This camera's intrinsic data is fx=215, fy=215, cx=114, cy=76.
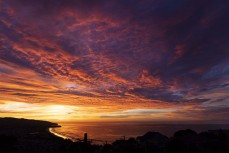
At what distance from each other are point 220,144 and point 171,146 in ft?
13.5

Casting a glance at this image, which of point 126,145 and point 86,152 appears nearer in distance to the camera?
point 86,152

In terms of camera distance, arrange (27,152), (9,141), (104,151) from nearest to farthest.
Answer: (104,151)
(27,152)
(9,141)

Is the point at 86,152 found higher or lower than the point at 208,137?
Result: lower

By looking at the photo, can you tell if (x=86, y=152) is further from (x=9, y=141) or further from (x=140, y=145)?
(x=9, y=141)

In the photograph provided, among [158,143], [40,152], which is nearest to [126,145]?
[158,143]

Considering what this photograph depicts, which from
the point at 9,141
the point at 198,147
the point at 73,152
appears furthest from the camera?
the point at 9,141

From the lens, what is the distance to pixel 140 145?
65.9ft

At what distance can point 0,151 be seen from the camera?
77.9 feet

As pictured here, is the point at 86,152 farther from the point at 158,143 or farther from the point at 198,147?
the point at 198,147

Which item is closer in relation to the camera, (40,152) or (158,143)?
(158,143)

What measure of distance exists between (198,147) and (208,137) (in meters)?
2.03

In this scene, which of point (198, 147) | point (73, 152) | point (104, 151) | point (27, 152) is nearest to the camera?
Result: point (198, 147)

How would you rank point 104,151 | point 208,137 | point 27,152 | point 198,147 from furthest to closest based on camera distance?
point 27,152 → point 104,151 → point 208,137 → point 198,147

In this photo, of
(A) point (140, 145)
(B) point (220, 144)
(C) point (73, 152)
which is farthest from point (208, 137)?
(C) point (73, 152)
